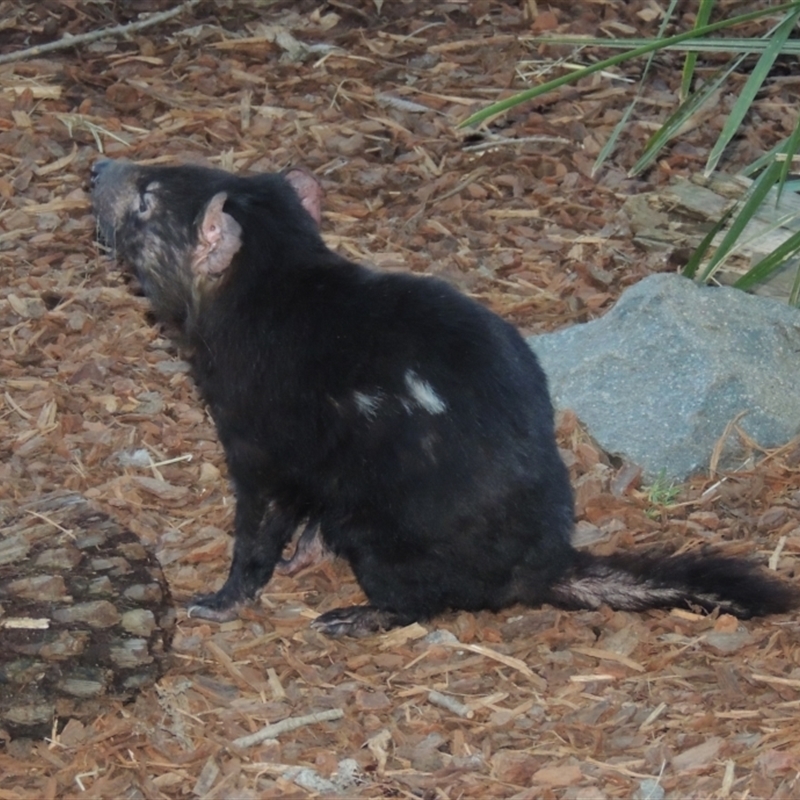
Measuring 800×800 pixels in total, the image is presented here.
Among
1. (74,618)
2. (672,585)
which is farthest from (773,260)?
(74,618)

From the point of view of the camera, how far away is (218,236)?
372cm

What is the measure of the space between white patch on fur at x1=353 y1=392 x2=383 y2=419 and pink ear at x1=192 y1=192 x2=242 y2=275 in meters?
0.52

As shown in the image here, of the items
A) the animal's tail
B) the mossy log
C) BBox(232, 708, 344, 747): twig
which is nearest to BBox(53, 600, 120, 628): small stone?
the mossy log

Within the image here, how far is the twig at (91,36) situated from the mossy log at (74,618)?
337 centimetres

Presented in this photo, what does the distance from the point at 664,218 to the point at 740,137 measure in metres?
0.85

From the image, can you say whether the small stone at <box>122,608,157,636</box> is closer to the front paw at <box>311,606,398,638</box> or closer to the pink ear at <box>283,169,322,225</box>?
the front paw at <box>311,606,398,638</box>

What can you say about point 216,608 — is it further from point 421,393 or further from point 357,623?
point 421,393

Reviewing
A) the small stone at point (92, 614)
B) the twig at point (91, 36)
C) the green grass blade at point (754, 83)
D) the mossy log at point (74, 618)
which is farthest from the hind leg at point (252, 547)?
the twig at point (91, 36)

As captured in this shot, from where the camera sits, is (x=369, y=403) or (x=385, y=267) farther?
(x=385, y=267)

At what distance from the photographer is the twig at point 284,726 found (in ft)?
10.6

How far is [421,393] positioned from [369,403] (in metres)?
0.13

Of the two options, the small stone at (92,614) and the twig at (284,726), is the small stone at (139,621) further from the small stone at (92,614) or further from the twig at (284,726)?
the twig at (284,726)

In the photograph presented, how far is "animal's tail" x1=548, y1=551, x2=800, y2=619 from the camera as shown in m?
3.58

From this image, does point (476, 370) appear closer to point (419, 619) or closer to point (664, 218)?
point (419, 619)
